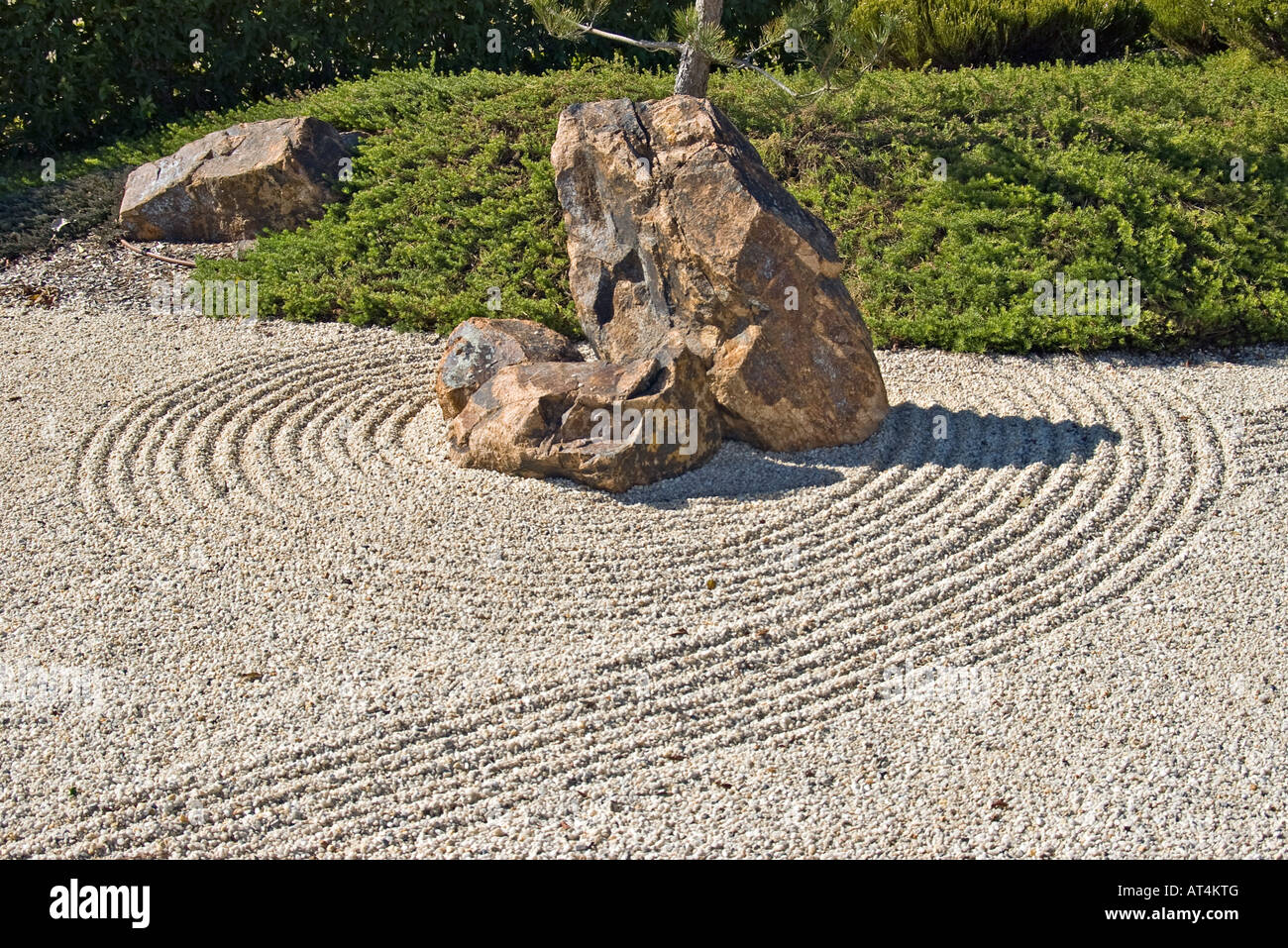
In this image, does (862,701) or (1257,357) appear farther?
(1257,357)

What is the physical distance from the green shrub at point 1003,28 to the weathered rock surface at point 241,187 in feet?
20.0

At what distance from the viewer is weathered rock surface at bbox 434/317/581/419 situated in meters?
8.54

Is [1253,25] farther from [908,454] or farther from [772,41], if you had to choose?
[908,454]

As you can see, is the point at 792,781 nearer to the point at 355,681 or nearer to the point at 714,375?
the point at 355,681

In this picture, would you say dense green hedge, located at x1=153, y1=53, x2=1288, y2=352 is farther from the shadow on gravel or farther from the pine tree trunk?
the shadow on gravel

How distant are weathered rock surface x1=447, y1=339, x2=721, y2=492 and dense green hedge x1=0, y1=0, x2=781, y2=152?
750cm

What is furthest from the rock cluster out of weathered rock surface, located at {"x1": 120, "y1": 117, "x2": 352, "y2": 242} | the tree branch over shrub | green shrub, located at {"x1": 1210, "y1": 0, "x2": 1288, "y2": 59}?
green shrub, located at {"x1": 1210, "y1": 0, "x2": 1288, "y2": 59}

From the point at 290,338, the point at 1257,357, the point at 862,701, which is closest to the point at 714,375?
the point at 862,701

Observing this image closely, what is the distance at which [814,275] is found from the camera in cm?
805

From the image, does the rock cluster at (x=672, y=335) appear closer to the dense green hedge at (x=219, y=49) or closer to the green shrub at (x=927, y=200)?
the green shrub at (x=927, y=200)

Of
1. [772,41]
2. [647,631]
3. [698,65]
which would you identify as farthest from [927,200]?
[647,631]

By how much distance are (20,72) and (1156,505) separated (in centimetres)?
1266

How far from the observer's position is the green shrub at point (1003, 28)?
13.7 metres

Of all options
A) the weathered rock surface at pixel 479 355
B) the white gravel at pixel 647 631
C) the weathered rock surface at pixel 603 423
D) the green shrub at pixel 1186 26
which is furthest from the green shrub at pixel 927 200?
Answer: the weathered rock surface at pixel 603 423
